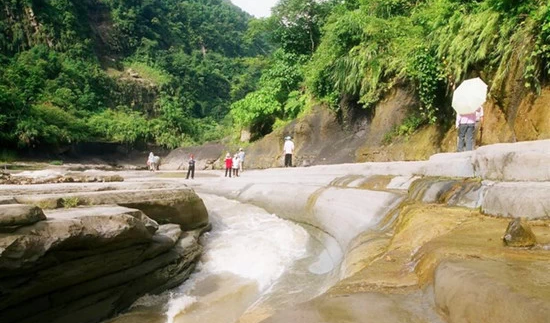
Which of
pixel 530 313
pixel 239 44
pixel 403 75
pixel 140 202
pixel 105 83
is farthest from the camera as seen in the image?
pixel 239 44

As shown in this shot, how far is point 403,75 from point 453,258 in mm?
12422

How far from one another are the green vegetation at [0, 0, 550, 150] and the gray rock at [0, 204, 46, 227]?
30.3ft

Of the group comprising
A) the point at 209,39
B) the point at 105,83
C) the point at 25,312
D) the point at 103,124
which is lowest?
the point at 25,312

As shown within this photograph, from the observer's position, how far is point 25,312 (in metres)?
4.09

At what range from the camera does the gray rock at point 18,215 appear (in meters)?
3.83

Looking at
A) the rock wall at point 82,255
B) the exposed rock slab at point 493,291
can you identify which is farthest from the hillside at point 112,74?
the exposed rock slab at point 493,291

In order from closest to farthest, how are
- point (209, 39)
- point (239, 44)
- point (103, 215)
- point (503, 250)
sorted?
point (503, 250) < point (103, 215) < point (209, 39) < point (239, 44)

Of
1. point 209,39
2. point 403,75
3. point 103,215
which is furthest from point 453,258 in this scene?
point 209,39

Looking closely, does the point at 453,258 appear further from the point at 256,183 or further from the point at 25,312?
the point at 256,183

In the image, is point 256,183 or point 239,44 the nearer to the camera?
point 256,183

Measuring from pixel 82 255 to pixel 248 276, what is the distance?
2451 mm

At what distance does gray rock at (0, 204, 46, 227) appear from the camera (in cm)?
383

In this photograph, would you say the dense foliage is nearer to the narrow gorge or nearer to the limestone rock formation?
the narrow gorge

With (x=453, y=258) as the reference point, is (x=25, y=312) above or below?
below
